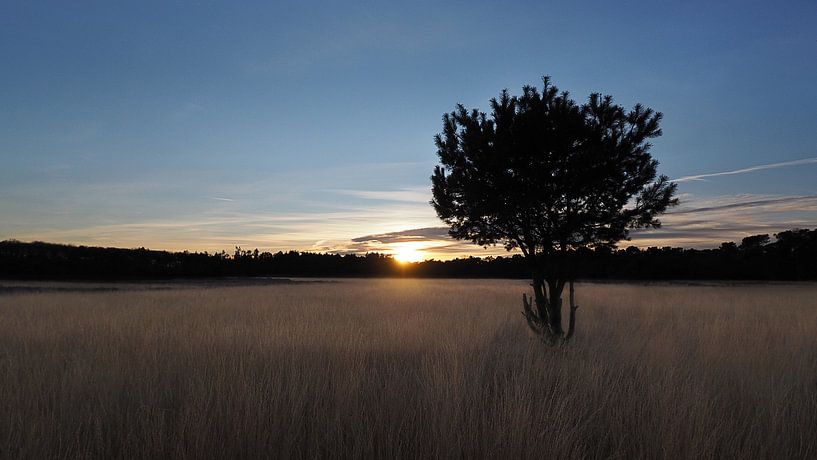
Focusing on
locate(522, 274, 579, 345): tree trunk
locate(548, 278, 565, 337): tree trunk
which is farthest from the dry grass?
locate(548, 278, 565, 337): tree trunk

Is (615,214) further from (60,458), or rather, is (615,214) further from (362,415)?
(60,458)

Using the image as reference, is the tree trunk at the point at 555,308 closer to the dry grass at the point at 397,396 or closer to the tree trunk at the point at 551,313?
the tree trunk at the point at 551,313

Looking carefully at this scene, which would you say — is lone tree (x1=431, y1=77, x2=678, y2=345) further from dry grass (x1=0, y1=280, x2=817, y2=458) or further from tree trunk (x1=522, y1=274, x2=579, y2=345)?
dry grass (x1=0, y1=280, x2=817, y2=458)

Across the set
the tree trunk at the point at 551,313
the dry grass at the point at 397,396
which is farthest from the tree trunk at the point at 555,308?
the dry grass at the point at 397,396

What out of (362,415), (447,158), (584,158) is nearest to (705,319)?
(584,158)

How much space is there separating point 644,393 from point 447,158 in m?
6.36

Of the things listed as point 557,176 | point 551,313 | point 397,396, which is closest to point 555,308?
point 551,313

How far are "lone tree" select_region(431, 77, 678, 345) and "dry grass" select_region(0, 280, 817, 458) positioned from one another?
2.28 m

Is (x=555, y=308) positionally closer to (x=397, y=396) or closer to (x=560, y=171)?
(x=560, y=171)

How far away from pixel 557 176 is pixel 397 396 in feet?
19.7

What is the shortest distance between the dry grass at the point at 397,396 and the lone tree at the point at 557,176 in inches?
89.8

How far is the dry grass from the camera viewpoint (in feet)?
14.7

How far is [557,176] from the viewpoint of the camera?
9891mm

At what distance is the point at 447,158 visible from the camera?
10945 millimetres
